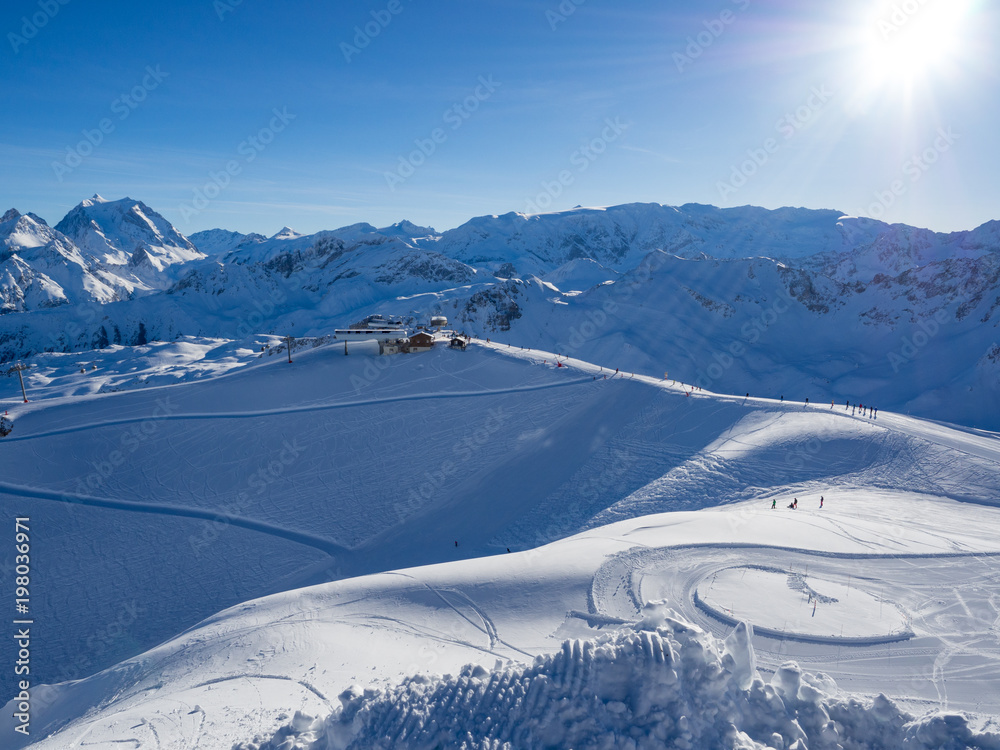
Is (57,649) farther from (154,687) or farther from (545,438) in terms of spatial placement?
(545,438)

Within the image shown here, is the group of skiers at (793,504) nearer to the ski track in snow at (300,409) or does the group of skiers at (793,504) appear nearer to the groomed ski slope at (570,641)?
the groomed ski slope at (570,641)

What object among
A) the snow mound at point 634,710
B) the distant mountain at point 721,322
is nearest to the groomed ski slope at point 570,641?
the snow mound at point 634,710

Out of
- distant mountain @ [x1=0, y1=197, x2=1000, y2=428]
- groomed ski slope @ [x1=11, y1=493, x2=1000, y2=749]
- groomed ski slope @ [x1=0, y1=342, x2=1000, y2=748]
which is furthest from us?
distant mountain @ [x1=0, y1=197, x2=1000, y2=428]

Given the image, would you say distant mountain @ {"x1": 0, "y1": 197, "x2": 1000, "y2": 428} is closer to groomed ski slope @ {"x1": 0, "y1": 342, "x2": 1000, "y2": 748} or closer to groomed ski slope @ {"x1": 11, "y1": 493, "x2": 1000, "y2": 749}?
groomed ski slope @ {"x1": 0, "y1": 342, "x2": 1000, "y2": 748}

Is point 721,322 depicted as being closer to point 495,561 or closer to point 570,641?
point 495,561

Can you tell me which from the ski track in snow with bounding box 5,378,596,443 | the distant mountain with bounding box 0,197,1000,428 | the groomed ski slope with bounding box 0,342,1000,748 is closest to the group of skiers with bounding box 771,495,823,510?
the groomed ski slope with bounding box 0,342,1000,748

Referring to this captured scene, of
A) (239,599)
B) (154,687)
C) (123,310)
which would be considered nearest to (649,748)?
(154,687)
